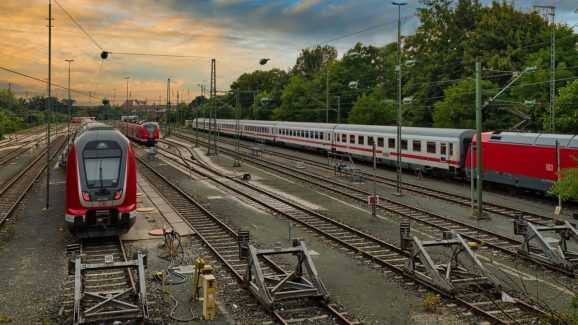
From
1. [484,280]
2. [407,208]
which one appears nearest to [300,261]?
[484,280]

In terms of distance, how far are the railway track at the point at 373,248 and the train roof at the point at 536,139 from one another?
11.6 metres

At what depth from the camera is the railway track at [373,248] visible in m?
11.7

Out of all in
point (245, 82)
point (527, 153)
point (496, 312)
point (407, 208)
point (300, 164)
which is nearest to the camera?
point (496, 312)

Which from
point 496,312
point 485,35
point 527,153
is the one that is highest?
point 485,35

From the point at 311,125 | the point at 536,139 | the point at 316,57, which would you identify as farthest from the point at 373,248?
the point at 316,57

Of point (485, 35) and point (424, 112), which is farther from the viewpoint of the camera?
point (424, 112)

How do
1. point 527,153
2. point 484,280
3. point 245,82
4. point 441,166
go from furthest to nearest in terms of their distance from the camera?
point 245,82
point 441,166
point 527,153
point 484,280

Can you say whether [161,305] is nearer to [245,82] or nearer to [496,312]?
[496,312]

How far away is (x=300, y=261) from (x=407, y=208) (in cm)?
1261

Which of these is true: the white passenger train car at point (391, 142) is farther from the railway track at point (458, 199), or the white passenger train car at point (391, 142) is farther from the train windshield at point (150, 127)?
the train windshield at point (150, 127)

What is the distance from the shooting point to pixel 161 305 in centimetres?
1236

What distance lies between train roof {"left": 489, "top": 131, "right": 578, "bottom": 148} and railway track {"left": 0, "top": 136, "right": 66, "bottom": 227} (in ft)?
77.2

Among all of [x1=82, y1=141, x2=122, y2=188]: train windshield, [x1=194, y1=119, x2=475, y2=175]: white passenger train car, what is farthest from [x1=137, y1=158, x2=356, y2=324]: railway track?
[x1=194, y1=119, x2=475, y2=175]: white passenger train car

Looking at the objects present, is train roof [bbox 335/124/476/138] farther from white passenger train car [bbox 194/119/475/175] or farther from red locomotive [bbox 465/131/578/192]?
red locomotive [bbox 465/131/578/192]
